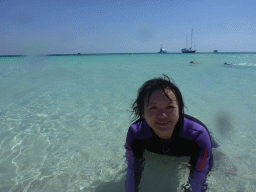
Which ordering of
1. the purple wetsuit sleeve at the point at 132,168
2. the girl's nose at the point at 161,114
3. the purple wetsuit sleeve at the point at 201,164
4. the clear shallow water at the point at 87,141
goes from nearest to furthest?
1. the girl's nose at the point at 161,114
2. the purple wetsuit sleeve at the point at 201,164
3. the purple wetsuit sleeve at the point at 132,168
4. the clear shallow water at the point at 87,141

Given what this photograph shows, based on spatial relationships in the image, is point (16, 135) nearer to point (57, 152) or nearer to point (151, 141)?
point (57, 152)

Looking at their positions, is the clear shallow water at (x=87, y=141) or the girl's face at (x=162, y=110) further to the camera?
the clear shallow water at (x=87, y=141)

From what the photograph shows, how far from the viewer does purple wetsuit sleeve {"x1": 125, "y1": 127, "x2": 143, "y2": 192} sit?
1.79m

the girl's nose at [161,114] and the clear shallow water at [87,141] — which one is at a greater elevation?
A: the girl's nose at [161,114]

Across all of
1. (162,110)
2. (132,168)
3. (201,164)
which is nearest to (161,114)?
(162,110)

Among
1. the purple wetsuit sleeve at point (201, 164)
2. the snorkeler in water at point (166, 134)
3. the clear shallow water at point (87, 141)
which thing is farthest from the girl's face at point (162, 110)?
the clear shallow water at point (87, 141)

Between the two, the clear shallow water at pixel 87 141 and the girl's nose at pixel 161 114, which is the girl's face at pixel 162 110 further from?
the clear shallow water at pixel 87 141

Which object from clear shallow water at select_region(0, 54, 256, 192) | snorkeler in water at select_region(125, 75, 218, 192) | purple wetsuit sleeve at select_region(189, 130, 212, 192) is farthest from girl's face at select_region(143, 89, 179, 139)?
clear shallow water at select_region(0, 54, 256, 192)

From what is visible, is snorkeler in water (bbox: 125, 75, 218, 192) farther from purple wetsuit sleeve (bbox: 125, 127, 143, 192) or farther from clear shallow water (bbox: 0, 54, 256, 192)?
clear shallow water (bbox: 0, 54, 256, 192)

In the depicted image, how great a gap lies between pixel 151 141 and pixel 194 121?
19.6 inches

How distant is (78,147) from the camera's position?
3.00 m

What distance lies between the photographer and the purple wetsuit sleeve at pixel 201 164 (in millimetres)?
1672

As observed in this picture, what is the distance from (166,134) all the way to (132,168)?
1.97 feet

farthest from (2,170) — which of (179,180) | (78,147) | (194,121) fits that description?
(194,121)
